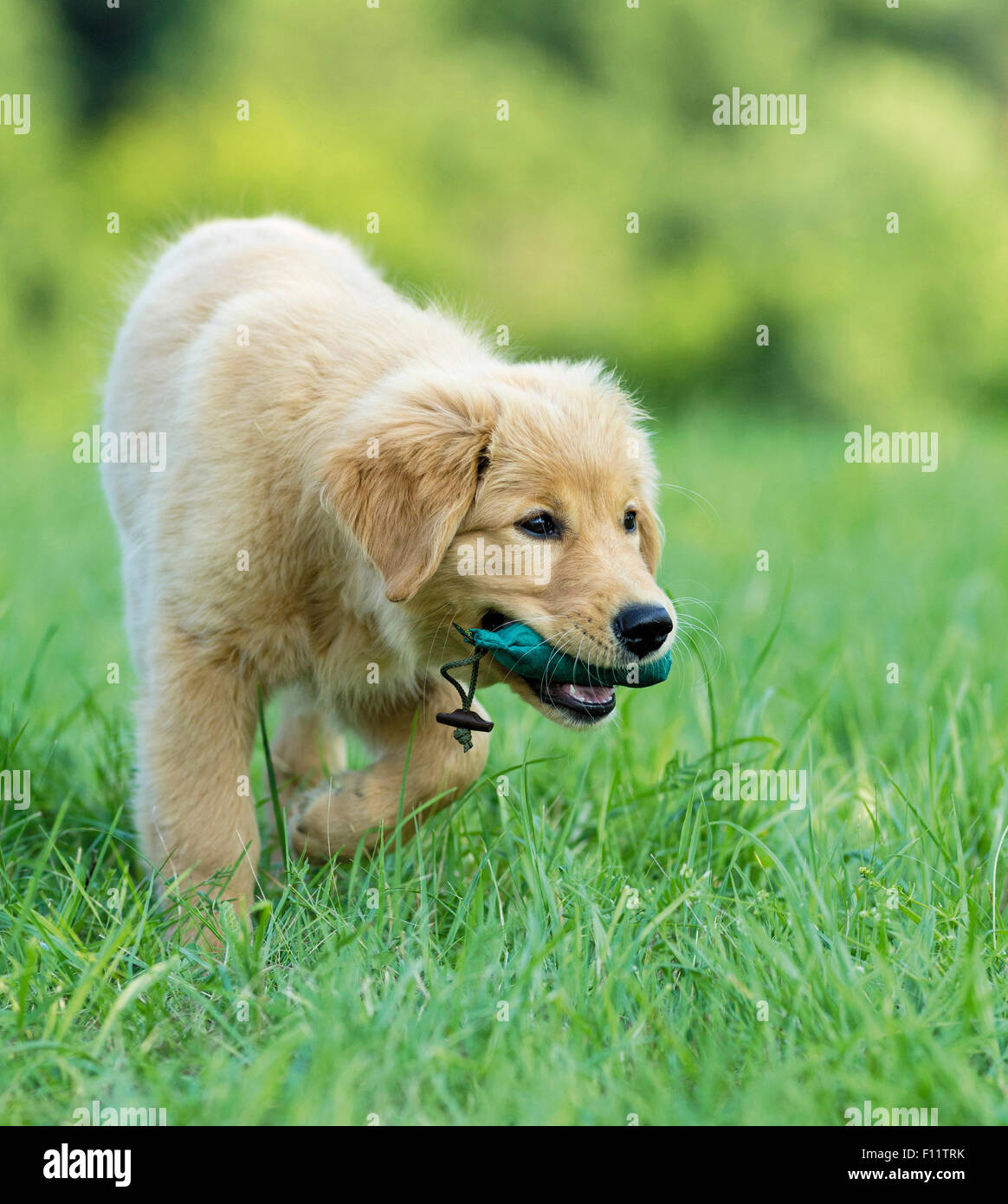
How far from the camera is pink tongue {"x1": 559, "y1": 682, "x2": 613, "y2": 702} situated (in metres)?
2.88

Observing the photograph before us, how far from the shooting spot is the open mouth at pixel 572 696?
288 centimetres

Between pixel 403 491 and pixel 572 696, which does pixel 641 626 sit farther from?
pixel 403 491

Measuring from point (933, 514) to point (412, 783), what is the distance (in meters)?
4.91

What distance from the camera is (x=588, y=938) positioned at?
2629 mm

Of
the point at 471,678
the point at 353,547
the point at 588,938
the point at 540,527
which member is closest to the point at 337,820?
the point at 471,678

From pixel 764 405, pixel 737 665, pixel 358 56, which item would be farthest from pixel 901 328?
pixel 737 665

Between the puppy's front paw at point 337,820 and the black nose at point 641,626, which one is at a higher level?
the black nose at point 641,626

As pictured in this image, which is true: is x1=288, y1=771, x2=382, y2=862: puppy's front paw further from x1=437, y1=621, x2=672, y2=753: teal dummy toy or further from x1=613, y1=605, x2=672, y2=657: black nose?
x1=613, y1=605, x2=672, y2=657: black nose

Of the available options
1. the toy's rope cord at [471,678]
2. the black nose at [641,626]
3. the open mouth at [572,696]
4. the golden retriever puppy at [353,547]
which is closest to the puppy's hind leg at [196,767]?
the golden retriever puppy at [353,547]

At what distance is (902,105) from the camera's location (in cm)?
1366

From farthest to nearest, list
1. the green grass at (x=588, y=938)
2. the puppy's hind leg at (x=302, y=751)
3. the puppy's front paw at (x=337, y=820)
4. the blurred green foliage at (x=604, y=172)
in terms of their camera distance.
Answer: the blurred green foliage at (x=604, y=172), the puppy's hind leg at (x=302, y=751), the puppy's front paw at (x=337, y=820), the green grass at (x=588, y=938)

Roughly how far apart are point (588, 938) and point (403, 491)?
99 centimetres

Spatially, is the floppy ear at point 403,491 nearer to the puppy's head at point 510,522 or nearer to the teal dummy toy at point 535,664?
the puppy's head at point 510,522

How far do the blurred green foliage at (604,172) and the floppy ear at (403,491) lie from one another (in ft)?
32.9
